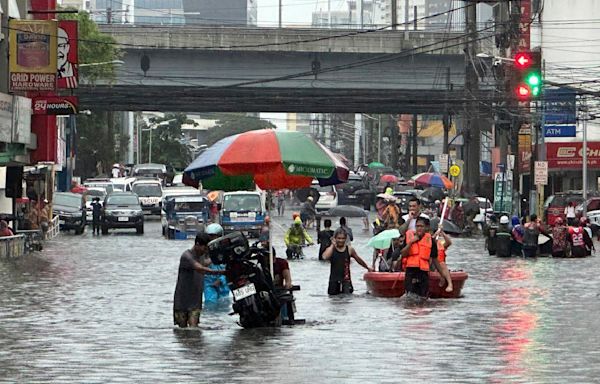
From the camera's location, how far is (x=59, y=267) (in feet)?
123

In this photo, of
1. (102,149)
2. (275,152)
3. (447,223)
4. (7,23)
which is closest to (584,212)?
(447,223)

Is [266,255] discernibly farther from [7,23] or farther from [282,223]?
[282,223]

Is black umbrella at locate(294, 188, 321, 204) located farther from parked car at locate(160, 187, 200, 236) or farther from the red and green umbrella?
the red and green umbrella

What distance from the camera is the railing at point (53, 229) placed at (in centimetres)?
5508

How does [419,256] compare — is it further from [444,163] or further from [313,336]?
[444,163]

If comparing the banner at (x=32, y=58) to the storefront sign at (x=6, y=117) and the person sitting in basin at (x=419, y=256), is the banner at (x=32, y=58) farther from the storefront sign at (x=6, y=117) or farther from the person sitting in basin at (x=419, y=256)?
the person sitting in basin at (x=419, y=256)

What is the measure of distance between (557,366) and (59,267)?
73.8 ft

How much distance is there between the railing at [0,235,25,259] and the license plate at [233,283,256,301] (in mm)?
21471

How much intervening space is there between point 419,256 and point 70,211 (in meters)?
38.2

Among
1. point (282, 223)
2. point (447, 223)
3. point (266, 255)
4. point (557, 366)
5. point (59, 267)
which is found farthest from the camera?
point (282, 223)

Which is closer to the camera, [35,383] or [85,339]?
[35,383]

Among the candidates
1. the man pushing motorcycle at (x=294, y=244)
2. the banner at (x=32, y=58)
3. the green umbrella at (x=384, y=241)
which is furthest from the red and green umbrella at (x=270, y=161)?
the banner at (x=32, y=58)

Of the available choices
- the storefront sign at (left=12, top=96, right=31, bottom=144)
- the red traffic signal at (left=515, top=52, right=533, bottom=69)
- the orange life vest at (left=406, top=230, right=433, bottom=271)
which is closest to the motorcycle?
the orange life vest at (left=406, top=230, right=433, bottom=271)

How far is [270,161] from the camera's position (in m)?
22.2
